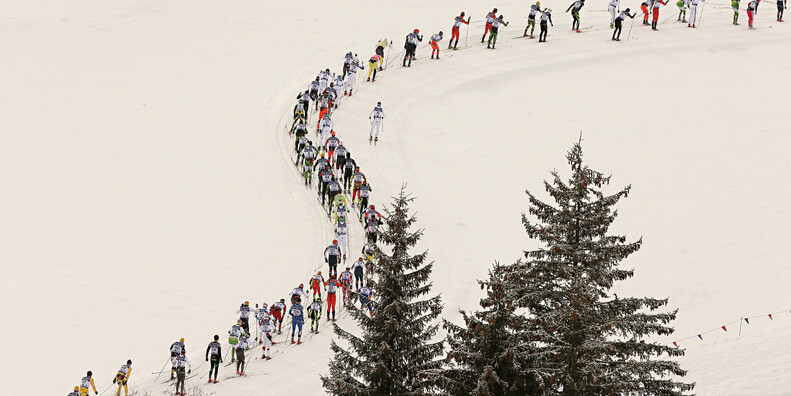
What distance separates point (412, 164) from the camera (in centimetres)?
3491

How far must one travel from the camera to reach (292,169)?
34.7m

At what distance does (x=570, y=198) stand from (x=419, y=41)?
1219 inches

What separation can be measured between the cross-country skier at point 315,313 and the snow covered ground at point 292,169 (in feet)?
2.20

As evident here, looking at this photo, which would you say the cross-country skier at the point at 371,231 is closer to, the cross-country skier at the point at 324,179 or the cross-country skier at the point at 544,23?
the cross-country skier at the point at 324,179

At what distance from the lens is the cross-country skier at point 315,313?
23984mm

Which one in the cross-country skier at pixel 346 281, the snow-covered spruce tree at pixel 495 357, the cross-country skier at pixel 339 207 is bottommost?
the snow-covered spruce tree at pixel 495 357

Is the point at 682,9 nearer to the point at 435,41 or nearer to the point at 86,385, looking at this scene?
the point at 435,41

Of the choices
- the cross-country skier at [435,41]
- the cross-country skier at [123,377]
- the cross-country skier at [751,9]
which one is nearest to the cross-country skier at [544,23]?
the cross-country skier at [435,41]

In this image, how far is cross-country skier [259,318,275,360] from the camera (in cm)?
2269

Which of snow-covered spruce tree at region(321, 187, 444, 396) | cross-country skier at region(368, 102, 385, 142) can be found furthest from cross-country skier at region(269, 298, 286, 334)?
cross-country skier at region(368, 102, 385, 142)

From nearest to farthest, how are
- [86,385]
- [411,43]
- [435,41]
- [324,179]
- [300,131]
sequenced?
[86,385] → [324,179] → [300,131] → [411,43] → [435,41]

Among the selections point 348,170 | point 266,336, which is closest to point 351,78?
point 348,170

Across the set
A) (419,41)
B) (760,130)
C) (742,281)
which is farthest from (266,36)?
(742,281)

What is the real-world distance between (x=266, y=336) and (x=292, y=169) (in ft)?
42.4
